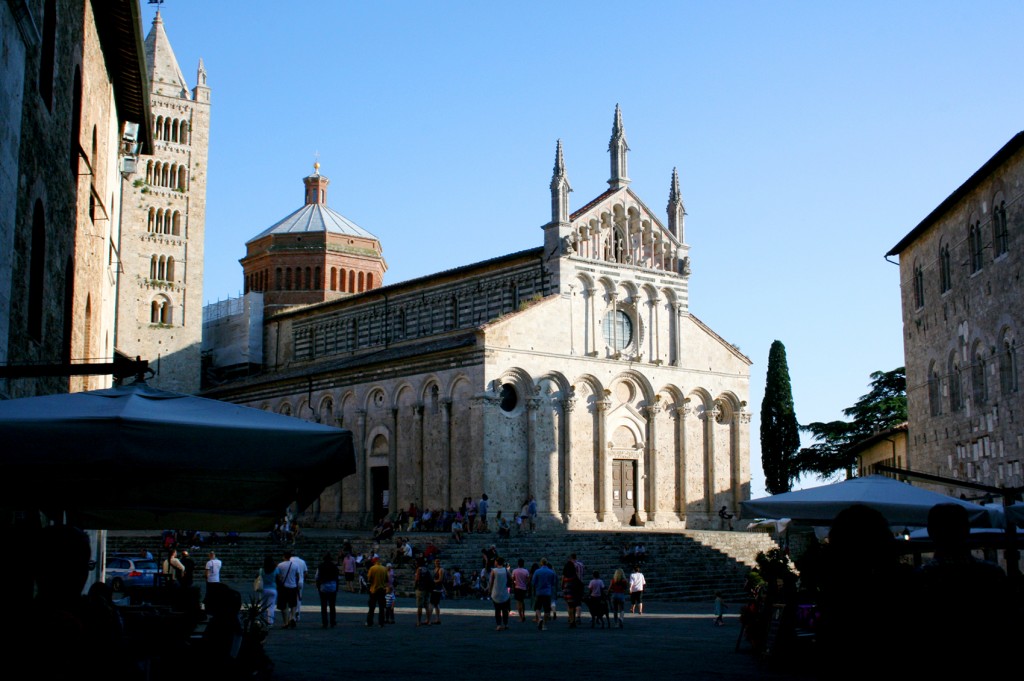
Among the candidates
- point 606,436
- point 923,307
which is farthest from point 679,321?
point 923,307

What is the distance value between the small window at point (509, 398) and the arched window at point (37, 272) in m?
28.8

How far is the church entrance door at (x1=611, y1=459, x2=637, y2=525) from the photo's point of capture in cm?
4375

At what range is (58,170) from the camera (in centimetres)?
1377

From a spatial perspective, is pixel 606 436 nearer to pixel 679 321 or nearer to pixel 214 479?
pixel 679 321

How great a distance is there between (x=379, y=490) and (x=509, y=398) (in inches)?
281

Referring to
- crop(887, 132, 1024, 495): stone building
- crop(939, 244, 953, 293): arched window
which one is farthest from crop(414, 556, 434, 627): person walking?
crop(939, 244, 953, 293): arched window

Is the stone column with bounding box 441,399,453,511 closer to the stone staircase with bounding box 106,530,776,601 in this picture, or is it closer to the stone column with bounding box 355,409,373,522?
the stone staircase with bounding box 106,530,776,601

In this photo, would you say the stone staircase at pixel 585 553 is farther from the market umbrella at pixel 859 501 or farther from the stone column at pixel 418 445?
the market umbrella at pixel 859 501

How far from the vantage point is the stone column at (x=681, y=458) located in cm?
4528

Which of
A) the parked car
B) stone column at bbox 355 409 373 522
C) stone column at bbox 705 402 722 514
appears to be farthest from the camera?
stone column at bbox 705 402 722 514

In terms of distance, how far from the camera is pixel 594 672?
15320 millimetres

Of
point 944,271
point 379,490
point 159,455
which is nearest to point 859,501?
point 159,455

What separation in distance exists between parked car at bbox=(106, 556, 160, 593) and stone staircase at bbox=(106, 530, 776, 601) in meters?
4.56

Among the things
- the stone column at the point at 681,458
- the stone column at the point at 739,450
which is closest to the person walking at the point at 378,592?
the stone column at the point at 681,458
